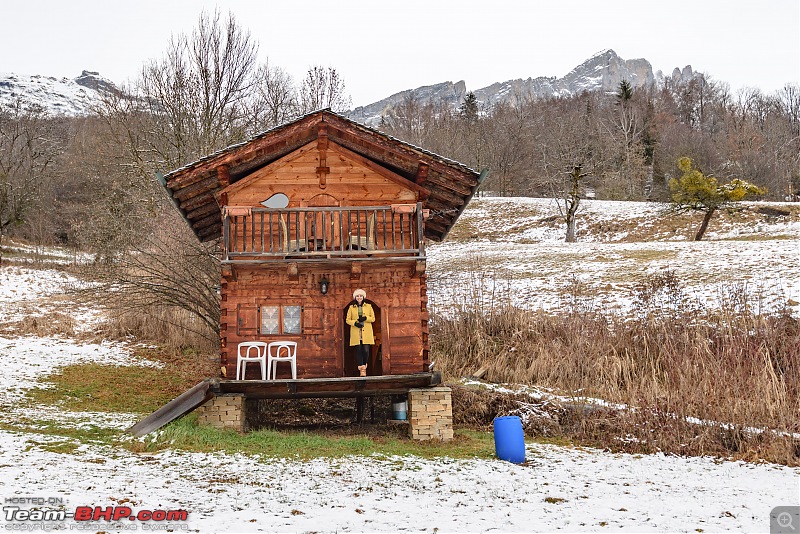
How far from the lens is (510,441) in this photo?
1098 centimetres

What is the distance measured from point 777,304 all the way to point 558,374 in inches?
288

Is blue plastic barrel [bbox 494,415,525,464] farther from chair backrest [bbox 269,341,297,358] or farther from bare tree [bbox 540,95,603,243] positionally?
bare tree [bbox 540,95,603,243]

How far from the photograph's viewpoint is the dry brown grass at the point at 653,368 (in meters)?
11.9

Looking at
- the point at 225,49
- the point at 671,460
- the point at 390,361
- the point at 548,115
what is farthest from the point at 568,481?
the point at 548,115

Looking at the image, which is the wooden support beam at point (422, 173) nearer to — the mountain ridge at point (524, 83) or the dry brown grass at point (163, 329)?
the dry brown grass at point (163, 329)

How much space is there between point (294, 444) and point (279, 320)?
2.83 meters

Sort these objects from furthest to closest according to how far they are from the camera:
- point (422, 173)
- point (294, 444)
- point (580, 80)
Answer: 1. point (580, 80)
2. point (422, 173)
3. point (294, 444)

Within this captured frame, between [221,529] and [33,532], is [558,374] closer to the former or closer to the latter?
[221,529]

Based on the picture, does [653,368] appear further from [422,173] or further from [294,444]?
[294,444]

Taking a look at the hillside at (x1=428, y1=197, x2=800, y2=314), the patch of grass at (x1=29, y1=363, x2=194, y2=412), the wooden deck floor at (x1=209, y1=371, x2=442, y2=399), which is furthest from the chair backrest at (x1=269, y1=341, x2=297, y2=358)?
the hillside at (x1=428, y1=197, x2=800, y2=314)

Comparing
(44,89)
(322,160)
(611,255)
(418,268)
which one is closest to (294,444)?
(418,268)

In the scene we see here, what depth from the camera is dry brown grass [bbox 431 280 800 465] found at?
11875 millimetres

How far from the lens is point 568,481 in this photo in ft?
31.3

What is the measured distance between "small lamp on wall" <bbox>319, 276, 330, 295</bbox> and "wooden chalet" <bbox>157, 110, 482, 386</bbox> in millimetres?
32
